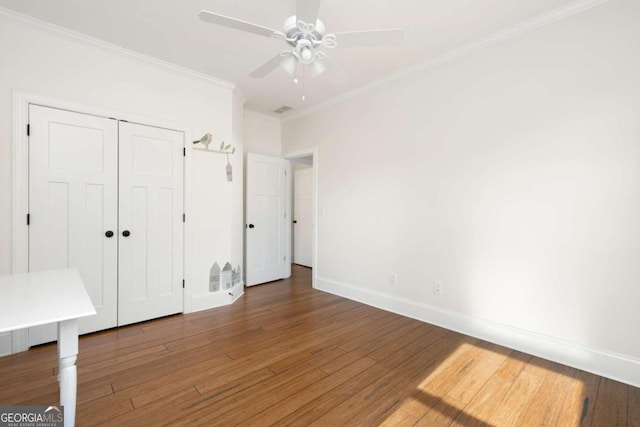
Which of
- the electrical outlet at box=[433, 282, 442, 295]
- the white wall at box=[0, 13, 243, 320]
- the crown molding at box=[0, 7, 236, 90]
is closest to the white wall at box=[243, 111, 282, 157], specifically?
the white wall at box=[0, 13, 243, 320]

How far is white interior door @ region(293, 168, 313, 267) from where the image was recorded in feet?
19.7

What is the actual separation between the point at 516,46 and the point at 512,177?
115 cm

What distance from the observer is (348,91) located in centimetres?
389

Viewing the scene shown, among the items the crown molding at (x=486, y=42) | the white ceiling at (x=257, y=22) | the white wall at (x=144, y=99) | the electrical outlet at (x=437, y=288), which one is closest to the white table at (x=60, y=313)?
the white wall at (x=144, y=99)

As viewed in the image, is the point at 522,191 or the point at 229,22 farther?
the point at 522,191

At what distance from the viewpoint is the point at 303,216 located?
20.1 ft

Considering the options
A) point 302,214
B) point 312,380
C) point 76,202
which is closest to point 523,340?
point 312,380

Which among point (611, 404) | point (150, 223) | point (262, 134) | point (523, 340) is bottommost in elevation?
point (611, 404)

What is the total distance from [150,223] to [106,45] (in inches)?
70.7

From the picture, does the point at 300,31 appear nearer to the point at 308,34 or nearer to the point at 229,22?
the point at 308,34

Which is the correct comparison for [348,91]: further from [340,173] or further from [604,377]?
[604,377]

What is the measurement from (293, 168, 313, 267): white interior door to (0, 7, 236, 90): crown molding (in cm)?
273

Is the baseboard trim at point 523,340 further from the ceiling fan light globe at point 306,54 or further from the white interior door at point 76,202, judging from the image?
the white interior door at point 76,202

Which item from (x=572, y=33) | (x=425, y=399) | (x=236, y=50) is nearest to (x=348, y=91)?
(x=236, y=50)
